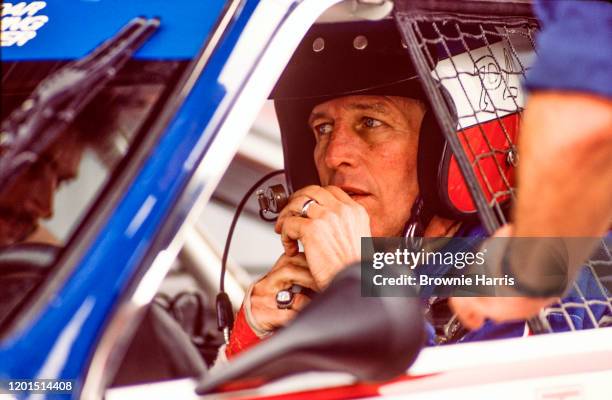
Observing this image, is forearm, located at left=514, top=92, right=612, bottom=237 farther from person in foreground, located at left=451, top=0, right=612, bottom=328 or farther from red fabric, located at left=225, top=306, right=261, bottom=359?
red fabric, located at left=225, top=306, right=261, bottom=359

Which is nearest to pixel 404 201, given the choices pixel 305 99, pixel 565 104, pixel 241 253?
pixel 305 99

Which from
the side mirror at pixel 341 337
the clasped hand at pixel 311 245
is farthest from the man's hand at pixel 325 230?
the side mirror at pixel 341 337

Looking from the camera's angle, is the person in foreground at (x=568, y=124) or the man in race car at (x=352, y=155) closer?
the person in foreground at (x=568, y=124)

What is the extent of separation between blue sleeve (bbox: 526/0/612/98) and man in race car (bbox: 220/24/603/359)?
0.61m

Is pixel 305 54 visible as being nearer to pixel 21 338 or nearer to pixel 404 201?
pixel 404 201

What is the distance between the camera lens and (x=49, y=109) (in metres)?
1.03

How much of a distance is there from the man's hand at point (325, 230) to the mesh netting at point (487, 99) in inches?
9.0

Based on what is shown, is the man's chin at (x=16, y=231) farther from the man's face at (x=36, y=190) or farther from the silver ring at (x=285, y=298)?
the silver ring at (x=285, y=298)

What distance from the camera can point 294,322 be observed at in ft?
3.00

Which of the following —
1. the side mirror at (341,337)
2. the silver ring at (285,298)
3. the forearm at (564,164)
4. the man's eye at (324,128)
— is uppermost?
the man's eye at (324,128)

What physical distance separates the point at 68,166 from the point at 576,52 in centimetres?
68

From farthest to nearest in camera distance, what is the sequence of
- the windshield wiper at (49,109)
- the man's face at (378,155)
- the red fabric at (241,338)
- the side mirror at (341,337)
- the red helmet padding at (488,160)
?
the man's face at (378,155) < the red fabric at (241,338) < the red helmet padding at (488,160) < the windshield wiper at (49,109) < the side mirror at (341,337)

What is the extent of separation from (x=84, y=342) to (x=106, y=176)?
0.23 metres

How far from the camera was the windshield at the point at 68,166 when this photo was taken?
42.4 inches
